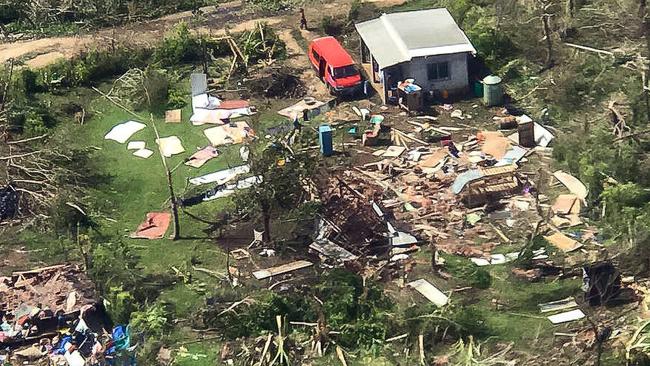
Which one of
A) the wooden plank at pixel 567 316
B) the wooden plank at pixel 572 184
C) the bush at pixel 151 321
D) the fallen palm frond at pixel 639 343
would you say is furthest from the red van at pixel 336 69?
the fallen palm frond at pixel 639 343

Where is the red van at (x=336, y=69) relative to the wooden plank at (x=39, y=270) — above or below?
above

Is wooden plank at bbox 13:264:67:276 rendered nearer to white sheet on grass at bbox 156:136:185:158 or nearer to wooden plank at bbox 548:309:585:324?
white sheet on grass at bbox 156:136:185:158

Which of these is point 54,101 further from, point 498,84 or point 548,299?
point 548,299

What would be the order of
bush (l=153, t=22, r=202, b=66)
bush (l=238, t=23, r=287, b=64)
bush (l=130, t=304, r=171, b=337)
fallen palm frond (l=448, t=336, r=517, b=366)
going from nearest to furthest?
fallen palm frond (l=448, t=336, r=517, b=366)
bush (l=130, t=304, r=171, b=337)
bush (l=238, t=23, r=287, b=64)
bush (l=153, t=22, r=202, b=66)

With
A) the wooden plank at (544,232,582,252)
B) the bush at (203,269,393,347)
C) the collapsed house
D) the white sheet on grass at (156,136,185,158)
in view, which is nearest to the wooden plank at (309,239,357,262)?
the bush at (203,269,393,347)

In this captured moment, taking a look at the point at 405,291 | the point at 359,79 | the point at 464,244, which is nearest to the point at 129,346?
the point at 405,291

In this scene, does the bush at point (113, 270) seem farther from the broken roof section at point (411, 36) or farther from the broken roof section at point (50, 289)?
the broken roof section at point (411, 36)
